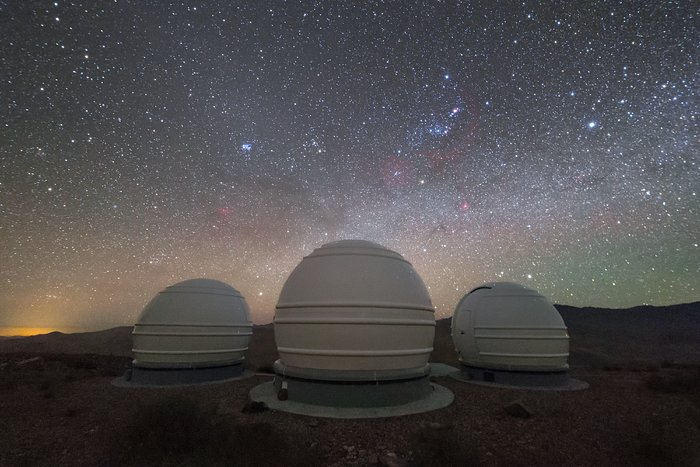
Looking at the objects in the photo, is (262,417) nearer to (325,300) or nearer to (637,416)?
(325,300)

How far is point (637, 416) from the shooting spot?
34.4ft

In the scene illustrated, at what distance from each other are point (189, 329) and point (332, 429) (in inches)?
402

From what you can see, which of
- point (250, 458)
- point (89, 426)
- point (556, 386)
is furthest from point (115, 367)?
point (556, 386)

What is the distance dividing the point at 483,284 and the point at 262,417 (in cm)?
1422

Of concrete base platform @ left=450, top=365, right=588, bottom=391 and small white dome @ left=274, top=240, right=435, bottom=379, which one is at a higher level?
small white dome @ left=274, top=240, right=435, bottom=379

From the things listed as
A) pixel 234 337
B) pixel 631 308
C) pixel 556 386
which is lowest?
pixel 631 308

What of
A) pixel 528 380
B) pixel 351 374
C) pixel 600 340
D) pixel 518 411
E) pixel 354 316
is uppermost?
pixel 354 316

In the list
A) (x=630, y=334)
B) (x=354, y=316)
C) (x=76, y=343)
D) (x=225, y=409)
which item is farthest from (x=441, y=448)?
(x=630, y=334)

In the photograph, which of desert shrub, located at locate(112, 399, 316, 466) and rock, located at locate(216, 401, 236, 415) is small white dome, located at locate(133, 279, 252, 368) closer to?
rock, located at locate(216, 401, 236, 415)

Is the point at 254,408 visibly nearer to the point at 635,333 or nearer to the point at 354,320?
the point at 354,320

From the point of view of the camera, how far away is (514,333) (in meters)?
16.1

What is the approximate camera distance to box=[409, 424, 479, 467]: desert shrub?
6.38 m

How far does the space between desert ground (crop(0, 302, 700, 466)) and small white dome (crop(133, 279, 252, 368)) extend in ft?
6.27

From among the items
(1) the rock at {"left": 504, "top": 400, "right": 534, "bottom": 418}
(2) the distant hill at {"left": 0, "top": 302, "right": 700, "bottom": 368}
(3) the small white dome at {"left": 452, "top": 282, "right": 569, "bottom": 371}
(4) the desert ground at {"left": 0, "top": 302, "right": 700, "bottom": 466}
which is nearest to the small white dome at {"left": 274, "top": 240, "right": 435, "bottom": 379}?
(4) the desert ground at {"left": 0, "top": 302, "right": 700, "bottom": 466}
